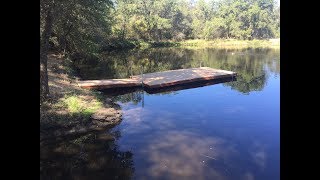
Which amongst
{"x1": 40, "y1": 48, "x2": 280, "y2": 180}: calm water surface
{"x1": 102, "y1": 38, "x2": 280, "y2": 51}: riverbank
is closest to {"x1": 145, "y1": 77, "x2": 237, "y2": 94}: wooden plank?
{"x1": 40, "y1": 48, "x2": 280, "y2": 180}: calm water surface

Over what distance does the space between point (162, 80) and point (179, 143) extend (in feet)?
26.9

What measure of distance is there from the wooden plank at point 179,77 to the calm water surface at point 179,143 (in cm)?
133

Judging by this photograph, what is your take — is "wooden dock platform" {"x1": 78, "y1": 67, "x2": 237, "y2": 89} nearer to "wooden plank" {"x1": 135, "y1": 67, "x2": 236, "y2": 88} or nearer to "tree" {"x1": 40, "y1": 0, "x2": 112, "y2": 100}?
"wooden plank" {"x1": 135, "y1": 67, "x2": 236, "y2": 88}

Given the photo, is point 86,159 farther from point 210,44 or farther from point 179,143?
point 210,44

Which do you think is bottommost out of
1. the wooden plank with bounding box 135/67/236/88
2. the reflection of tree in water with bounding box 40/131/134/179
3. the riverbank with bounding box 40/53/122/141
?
the reflection of tree in water with bounding box 40/131/134/179

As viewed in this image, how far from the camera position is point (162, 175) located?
6578 mm

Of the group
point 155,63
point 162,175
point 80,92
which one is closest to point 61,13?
point 80,92

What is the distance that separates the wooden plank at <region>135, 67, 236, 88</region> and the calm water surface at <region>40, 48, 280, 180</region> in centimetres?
133

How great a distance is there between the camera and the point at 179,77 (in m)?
17.4

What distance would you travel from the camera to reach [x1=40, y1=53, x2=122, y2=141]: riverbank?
8.89 metres

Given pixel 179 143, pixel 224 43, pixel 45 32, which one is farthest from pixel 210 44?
pixel 179 143
